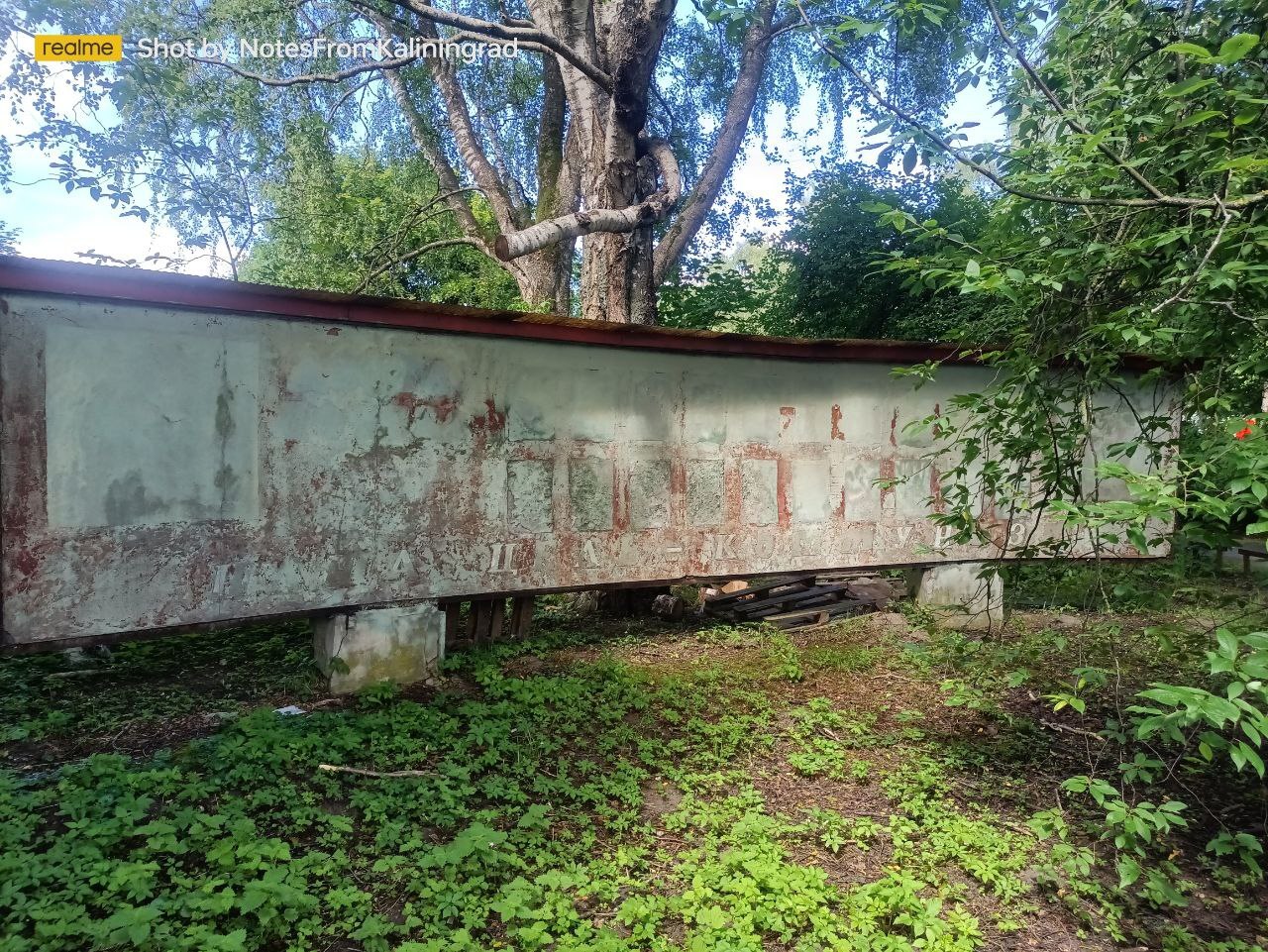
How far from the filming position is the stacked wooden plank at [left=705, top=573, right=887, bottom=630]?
7.68 m

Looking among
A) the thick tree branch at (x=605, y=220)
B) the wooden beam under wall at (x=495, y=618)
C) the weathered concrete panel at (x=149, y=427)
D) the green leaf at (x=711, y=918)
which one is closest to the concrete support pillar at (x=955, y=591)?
the wooden beam under wall at (x=495, y=618)

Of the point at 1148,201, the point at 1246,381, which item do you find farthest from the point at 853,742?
the point at 1148,201

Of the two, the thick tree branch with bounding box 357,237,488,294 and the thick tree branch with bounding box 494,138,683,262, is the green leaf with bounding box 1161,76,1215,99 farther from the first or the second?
the thick tree branch with bounding box 357,237,488,294

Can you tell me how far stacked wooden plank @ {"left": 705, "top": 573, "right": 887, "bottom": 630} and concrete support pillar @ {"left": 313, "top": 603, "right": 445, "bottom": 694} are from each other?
3.33 meters

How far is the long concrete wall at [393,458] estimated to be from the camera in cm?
434

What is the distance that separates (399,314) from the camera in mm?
5270

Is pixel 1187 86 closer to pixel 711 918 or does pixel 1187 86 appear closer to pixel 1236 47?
pixel 1236 47

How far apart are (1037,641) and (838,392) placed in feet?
9.03

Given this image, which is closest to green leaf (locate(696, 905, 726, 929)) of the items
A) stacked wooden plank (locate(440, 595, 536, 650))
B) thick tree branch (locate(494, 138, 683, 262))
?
stacked wooden plank (locate(440, 595, 536, 650))

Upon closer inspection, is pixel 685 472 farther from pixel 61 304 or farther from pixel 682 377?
pixel 61 304

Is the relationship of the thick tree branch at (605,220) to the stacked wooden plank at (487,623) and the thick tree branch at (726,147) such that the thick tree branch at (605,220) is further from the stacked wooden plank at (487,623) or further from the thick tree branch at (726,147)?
the stacked wooden plank at (487,623)

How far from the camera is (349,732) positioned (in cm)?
447

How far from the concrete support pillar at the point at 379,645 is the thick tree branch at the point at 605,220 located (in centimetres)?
306

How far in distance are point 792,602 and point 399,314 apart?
4.98 meters
